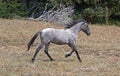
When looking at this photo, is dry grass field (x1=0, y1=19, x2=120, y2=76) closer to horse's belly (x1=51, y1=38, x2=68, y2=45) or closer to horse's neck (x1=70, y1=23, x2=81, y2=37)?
horse's belly (x1=51, y1=38, x2=68, y2=45)

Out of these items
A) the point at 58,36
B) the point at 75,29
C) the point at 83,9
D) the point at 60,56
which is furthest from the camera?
the point at 83,9

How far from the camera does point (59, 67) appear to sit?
11062 mm

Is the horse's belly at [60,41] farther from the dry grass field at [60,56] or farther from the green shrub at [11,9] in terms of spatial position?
the green shrub at [11,9]

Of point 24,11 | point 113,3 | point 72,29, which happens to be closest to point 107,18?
point 113,3

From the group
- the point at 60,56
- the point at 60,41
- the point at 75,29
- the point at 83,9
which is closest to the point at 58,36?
the point at 60,41

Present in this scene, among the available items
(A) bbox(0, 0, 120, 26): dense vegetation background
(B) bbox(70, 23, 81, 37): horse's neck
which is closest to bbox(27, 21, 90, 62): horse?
(B) bbox(70, 23, 81, 37): horse's neck

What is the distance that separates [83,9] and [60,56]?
11.4m

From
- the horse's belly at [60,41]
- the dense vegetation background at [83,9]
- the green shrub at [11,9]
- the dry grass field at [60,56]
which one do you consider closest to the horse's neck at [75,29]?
the horse's belly at [60,41]

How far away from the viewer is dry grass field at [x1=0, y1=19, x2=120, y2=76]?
10.5m

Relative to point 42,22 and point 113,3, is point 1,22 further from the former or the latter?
point 113,3

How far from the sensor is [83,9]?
24.4 metres

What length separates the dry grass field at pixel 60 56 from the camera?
34.3 ft

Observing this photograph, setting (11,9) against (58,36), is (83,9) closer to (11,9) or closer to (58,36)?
(11,9)

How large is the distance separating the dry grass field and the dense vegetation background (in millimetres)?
2542
